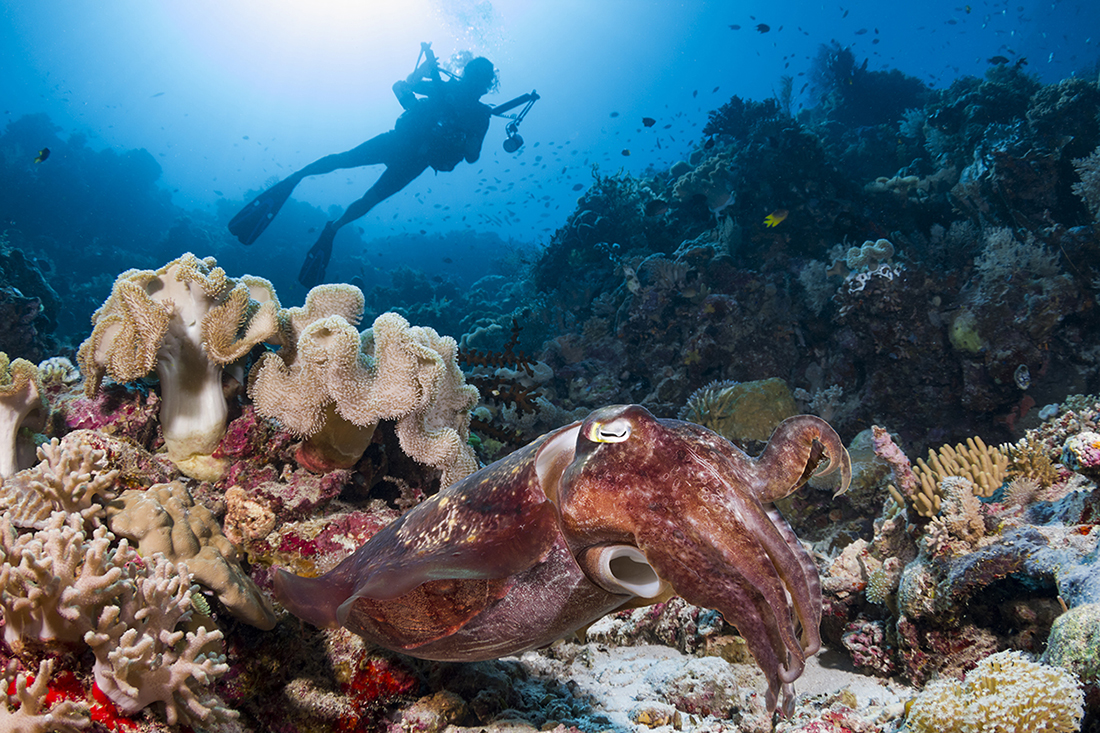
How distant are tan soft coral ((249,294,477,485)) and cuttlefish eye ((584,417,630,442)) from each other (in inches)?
88.2

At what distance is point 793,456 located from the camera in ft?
4.92

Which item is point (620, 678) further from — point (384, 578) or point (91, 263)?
point (91, 263)

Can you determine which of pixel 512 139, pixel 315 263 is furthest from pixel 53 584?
pixel 512 139

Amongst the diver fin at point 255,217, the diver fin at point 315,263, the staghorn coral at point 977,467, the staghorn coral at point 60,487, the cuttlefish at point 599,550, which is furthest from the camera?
the diver fin at point 315,263

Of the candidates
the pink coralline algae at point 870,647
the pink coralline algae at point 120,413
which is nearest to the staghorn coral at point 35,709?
the pink coralline algae at point 120,413

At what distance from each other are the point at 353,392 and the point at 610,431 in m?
2.47

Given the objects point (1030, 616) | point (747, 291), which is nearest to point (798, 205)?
point (747, 291)

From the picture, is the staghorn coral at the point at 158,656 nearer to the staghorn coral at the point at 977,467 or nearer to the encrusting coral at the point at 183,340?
the encrusting coral at the point at 183,340

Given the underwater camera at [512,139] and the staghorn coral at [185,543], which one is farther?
the underwater camera at [512,139]

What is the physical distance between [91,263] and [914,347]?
41970 millimetres

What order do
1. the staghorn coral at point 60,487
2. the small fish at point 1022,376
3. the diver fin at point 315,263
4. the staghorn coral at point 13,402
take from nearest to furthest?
the staghorn coral at point 60,487 < the staghorn coral at point 13,402 < the small fish at point 1022,376 < the diver fin at point 315,263

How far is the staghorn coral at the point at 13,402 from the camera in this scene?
2838mm

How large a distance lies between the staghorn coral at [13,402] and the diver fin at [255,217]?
14.4 m

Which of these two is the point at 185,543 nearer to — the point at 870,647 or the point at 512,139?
the point at 870,647
